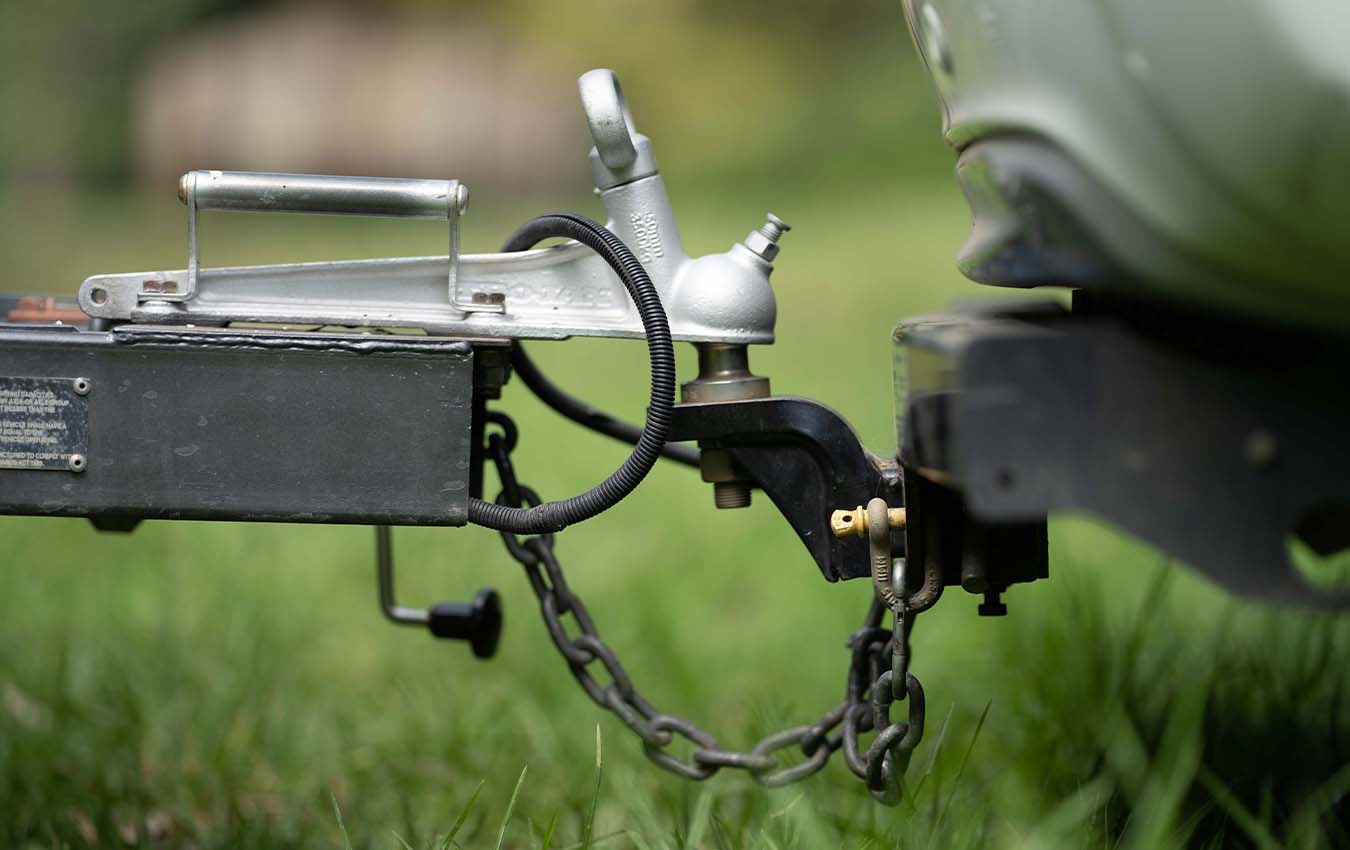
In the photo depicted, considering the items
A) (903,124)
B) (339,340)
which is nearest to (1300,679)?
(339,340)

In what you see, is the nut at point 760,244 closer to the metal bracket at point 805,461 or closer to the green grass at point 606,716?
the metal bracket at point 805,461

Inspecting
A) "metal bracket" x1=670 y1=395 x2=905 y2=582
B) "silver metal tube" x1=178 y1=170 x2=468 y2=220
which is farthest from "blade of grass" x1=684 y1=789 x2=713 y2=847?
"silver metal tube" x1=178 y1=170 x2=468 y2=220

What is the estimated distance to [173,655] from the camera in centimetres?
257

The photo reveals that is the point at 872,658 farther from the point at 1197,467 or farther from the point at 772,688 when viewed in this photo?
the point at 772,688

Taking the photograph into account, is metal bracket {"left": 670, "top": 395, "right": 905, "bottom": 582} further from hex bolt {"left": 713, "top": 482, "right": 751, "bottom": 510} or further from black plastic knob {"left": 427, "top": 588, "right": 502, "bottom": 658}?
black plastic knob {"left": 427, "top": 588, "right": 502, "bottom": 658}

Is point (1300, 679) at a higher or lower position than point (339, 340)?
lower

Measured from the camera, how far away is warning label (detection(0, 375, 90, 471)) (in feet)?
4.39

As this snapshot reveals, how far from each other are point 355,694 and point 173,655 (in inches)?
13.3

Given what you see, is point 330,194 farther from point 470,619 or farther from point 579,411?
point 470,619

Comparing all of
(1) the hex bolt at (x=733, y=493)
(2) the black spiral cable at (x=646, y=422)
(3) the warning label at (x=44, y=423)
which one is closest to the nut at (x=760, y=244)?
(2) the black spiral cable at (x=646, y=422)

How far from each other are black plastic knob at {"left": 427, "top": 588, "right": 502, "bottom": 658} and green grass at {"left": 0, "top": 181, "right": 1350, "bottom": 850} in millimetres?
233

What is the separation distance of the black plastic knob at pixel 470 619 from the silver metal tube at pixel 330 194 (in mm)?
563

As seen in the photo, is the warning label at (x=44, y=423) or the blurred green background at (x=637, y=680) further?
the blurred green background at (x=637, y=680)

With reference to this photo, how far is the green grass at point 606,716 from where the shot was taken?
5.92ft
